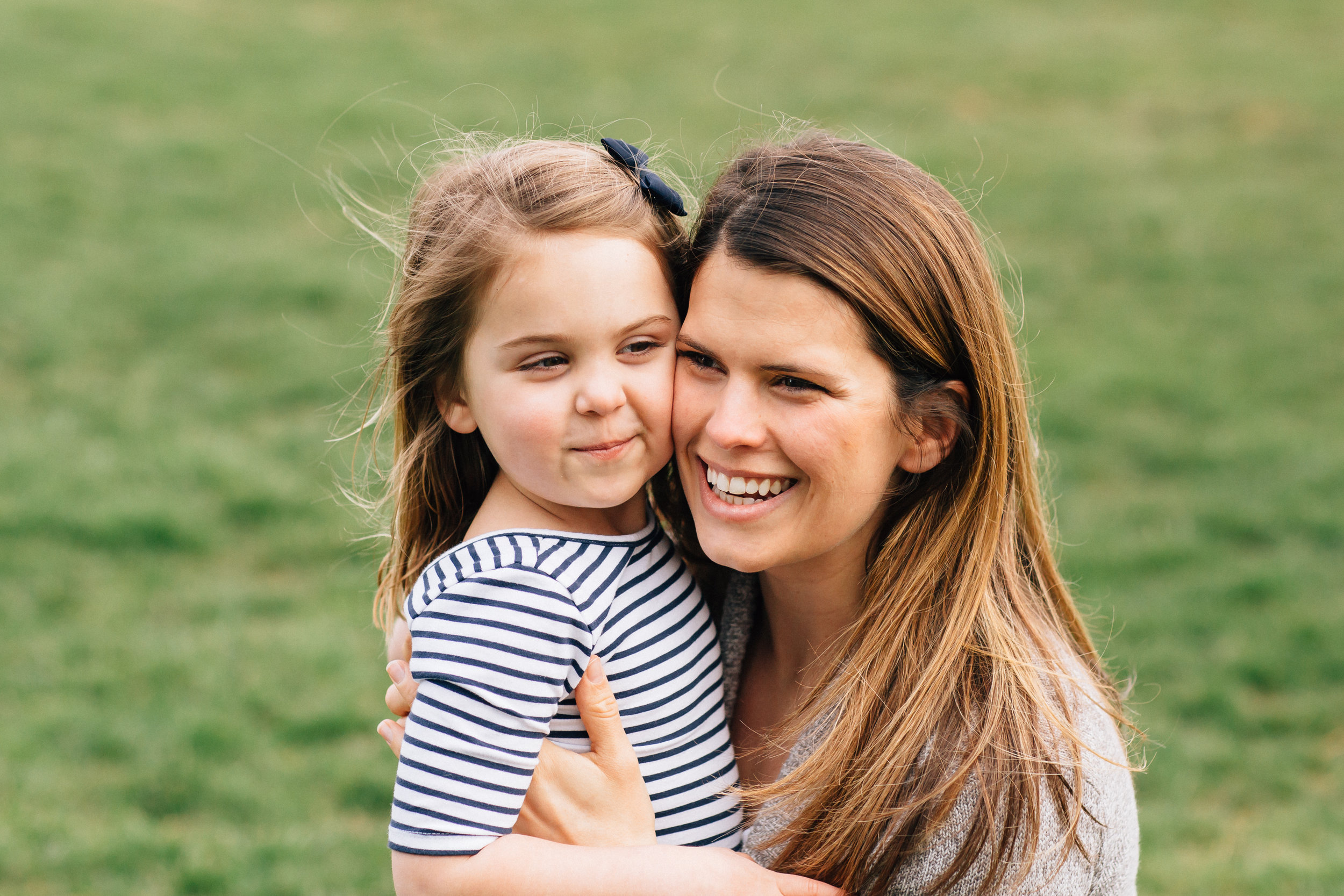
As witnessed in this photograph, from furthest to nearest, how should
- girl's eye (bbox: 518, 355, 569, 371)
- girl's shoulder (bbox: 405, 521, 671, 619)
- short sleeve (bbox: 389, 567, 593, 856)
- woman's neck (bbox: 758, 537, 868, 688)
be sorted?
woman's neck (bbox: 758, 537, 868, 688)
girl's eye (bbox: 518, 355, 569, 371)
girl's shoulder (bbox: 405, 521, 671, 619)
short sleeve (bbox: 389, 567, 593, 856)

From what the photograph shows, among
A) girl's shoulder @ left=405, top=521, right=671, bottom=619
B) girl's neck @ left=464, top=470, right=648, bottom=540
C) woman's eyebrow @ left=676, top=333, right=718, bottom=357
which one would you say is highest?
woman's eyebrow @ left=676, top=333, right=718, bottom=357

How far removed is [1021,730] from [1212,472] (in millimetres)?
4748

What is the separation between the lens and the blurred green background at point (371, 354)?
4.37 m

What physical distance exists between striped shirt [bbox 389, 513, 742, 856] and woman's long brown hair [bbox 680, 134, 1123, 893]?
16cm

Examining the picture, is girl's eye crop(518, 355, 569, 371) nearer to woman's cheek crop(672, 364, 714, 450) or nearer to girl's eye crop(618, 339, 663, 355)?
girl's eye crop(618, 339, 663, 355)

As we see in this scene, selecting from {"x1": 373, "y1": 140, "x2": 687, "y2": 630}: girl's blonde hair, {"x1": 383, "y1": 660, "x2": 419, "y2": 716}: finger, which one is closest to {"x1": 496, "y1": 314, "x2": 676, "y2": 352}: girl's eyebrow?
{"x1": 373, "y1": 140, "x2": 687, "y2": 630}: girl's blonde hair

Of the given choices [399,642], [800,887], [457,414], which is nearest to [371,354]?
[399,642]

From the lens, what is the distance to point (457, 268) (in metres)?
2.36

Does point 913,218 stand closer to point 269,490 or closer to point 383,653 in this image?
point 383,653

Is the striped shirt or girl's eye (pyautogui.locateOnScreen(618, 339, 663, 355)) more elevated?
girl's eye (pyautogui.locateOnScreen(618, 339, 663, 355))

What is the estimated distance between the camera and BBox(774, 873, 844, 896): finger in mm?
2258

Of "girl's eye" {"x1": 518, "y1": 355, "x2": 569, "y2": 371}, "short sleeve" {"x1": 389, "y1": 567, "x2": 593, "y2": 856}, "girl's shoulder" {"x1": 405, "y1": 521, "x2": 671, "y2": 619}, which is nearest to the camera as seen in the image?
"short sleeve" {"x1": 389, "y1": 567, "x2": 593, "y2": 856}

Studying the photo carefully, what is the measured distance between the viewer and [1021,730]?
2.23 metres

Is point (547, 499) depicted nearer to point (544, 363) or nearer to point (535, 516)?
point (535, 516)
